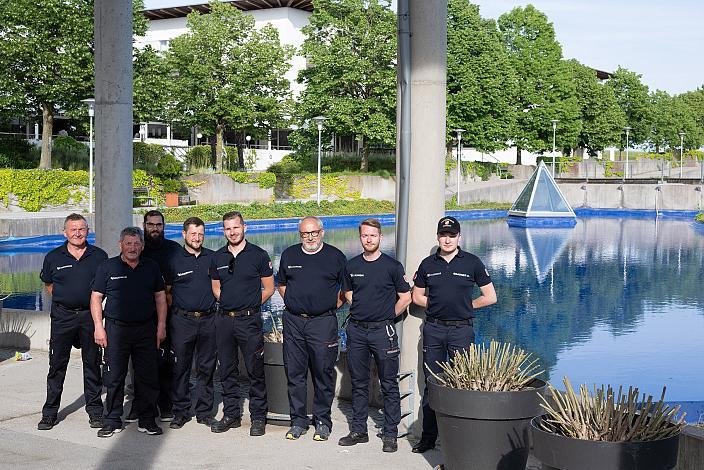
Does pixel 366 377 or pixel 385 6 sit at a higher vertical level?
pixel 385 6

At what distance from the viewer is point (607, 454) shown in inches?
181

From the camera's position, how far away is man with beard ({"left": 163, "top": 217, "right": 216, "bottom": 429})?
308 inches

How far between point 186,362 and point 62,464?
60.0 inches

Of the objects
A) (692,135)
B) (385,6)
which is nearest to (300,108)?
(385,6)

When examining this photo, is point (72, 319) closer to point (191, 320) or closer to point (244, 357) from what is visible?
point (191, 320)

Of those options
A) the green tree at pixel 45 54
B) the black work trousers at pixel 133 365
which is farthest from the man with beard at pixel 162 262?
the green tree at pixel 45 54

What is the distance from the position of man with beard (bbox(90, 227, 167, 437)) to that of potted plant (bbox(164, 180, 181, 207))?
3111cm

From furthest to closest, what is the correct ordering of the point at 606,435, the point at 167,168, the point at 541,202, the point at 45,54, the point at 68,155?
1. the point at 541,202
2. the point at 167,168
3. the point at 68,155
4. the point at 45,54
5. the point at 606,435

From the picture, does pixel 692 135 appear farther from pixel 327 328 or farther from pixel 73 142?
pixel 327 328

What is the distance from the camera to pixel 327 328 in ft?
24.3

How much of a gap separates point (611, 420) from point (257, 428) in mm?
3427

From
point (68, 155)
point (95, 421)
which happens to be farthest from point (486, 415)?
point (68, 155)

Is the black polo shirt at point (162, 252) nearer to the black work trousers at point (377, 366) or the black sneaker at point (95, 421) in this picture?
the black sneaker at point (95, 421)

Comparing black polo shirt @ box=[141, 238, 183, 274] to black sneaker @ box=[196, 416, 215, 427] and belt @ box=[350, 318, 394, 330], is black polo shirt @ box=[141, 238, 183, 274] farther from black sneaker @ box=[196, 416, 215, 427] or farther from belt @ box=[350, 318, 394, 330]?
belt @ box=[350, 318, 394, 330]
